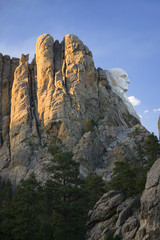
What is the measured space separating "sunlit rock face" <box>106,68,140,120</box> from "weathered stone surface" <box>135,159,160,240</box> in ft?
252

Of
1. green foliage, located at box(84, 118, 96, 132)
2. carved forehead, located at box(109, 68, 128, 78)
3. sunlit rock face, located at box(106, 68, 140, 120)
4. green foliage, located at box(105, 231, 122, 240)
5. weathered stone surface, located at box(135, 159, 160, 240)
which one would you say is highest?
carved forehead, located at box(109, 68, 128, 78)

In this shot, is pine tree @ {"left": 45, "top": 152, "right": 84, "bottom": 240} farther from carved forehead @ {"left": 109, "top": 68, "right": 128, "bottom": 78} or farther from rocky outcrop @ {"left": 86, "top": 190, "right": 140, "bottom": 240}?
carved forehead @ {"left": 109, "top": 68, "right": 128, "bottom": 78}

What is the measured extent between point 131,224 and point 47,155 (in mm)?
44436

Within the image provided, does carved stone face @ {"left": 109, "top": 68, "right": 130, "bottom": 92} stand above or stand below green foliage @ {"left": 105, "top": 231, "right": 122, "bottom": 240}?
above

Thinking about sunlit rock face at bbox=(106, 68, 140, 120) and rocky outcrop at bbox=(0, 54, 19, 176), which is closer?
rocky outcrop at bbox=(0, 54, 19, 176)

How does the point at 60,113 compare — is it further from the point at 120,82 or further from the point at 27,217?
the point at 27,217

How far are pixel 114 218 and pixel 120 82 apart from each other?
274 ft

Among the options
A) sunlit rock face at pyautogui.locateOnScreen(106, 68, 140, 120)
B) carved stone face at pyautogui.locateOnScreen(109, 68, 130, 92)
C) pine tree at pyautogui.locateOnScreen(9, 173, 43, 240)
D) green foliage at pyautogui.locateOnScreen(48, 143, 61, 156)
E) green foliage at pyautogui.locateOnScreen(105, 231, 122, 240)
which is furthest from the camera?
carved stone face at pyautogui.locateOnScreen(109, 68, 130, 92)

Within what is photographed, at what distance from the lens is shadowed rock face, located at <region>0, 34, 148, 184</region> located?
2968 inches

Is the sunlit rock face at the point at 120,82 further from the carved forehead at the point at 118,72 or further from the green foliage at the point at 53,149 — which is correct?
the green foliage at the point at 53,149

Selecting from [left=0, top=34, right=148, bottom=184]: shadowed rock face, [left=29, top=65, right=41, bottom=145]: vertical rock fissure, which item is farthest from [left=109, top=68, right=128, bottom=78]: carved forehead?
[left=29, top=65, right=41, bottom=145]: vertical rock fissure

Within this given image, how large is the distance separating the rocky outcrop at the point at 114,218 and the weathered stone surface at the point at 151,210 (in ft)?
7.23

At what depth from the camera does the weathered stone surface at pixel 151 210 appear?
27439mm

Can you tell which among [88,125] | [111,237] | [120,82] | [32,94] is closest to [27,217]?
[111,237]
